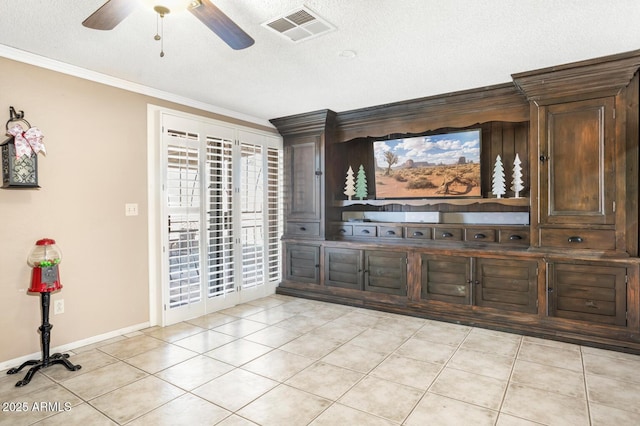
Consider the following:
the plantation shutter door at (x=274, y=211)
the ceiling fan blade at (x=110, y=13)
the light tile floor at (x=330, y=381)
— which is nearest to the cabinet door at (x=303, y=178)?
the plantation shutter door at (x=274, y=211)

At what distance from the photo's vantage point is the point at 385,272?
175 inches

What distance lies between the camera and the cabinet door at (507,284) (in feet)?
11.8

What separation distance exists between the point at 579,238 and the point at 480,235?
0.94m

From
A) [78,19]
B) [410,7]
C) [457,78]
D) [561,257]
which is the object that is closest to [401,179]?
[457,78]

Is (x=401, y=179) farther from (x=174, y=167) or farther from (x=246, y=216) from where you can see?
(x=174, y=167)

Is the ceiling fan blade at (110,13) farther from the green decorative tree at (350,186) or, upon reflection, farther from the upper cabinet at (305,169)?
the green decorative tree at (350,186)

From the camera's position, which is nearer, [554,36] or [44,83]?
[554,36]

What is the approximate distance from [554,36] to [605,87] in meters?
1.01

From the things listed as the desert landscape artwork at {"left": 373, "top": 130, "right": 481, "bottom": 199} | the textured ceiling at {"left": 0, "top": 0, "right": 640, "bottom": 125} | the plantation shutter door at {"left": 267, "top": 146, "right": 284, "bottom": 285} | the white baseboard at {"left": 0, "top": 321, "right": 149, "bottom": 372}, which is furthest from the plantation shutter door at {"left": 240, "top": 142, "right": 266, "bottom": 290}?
the desert landscape artwork at {"left": 373, "top": 130, "right": 481, "bottom": 199}

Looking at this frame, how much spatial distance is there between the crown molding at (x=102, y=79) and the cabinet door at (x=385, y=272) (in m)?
2.58

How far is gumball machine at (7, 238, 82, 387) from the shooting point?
282cm

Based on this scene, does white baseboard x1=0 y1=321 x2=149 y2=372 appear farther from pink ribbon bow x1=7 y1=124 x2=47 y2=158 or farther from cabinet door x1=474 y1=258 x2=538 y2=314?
cabinet door x1=474 y1=258 x2=538 y2=314

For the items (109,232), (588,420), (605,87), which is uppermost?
(605,87)

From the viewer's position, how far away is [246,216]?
4.83 meters
